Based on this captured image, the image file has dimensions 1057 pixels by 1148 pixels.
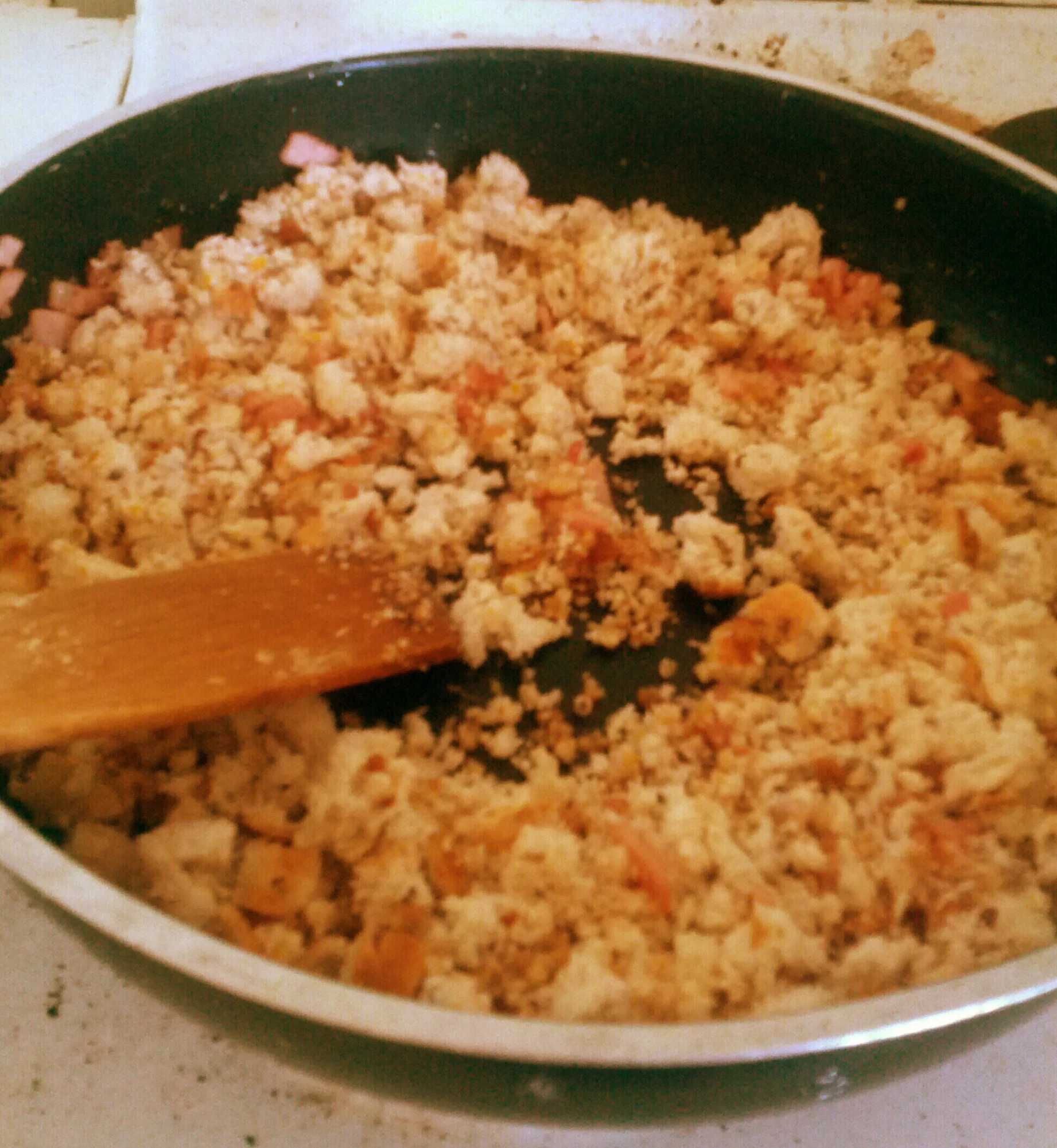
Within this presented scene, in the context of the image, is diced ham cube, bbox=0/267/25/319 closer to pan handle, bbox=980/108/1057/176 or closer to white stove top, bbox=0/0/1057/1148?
white stove top, bbox=0/0/1057/1148

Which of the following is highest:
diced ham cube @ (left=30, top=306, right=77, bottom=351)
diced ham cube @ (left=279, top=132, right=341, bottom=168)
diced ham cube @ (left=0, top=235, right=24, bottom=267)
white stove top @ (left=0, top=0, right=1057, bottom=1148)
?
diced ham cube @ (left=279, top=132, right=341, bottom=168)

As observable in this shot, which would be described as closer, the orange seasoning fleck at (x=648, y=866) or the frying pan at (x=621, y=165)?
the orange seasoning fleck at (x=648, y=866)

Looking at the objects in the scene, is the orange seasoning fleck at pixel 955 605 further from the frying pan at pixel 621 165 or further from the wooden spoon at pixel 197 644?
the wooden spoon at pixel 197 644

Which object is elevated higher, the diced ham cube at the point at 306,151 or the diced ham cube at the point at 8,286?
the diced ham cube at the point at 306,151

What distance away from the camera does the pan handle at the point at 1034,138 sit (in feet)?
3.75

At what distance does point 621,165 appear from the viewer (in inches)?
47.6

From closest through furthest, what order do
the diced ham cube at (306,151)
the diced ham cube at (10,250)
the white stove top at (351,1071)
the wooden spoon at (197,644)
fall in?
the white stove top at (351,1071), the wooden spoon at (197,644), the diced ham cube at (10,250), the diced ham cube at (306,151)

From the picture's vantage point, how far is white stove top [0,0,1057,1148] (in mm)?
522

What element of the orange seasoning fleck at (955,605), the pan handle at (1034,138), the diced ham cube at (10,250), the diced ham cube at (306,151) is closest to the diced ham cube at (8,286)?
the diced ham cube at (10,250)

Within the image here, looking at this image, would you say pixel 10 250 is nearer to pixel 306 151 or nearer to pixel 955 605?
pixel 306 151

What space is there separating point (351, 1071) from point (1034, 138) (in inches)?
51.2

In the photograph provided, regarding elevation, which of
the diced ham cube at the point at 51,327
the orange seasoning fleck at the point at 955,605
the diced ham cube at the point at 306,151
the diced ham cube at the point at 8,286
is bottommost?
the orange seasoning fleck at the point at 955,605

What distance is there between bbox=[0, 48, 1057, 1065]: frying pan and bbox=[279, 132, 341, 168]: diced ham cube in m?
0.01

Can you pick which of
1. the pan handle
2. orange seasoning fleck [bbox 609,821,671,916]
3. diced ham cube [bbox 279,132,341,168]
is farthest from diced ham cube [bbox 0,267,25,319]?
the pan handle
